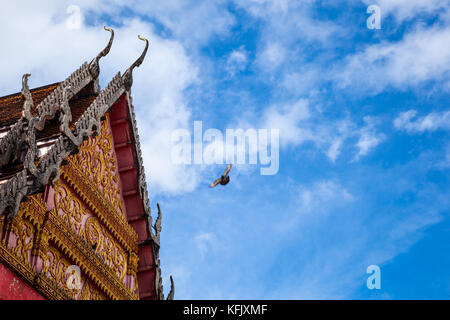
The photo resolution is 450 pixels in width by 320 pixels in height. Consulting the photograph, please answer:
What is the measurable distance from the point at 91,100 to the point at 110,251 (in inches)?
156

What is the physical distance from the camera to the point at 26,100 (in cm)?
1452

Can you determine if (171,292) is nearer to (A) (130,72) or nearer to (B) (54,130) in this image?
(B) (54,130)

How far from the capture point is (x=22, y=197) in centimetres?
1280

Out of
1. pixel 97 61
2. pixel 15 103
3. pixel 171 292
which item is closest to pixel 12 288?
pixel 15 103

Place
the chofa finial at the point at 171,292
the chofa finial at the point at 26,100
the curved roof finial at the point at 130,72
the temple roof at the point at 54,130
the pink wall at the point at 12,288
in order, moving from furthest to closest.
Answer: the curved roof finial at the point at 130,72
the chofa finial at the point at 171,292
the chofa finial at the point at 26,100
the temple roof at the point at 54,130
the pink wall at the point at 12,288

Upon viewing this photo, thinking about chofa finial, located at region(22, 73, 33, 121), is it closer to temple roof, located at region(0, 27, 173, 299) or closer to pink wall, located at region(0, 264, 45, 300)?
temple roof, located at region(0, 27, 173, 299)

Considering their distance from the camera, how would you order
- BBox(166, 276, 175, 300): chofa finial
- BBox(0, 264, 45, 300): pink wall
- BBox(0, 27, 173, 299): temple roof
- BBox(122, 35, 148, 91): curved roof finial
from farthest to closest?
BBox(122, 35, 148, 91): curved roof finial, BBox(166, 276, 175, 300): chofa finial, BBox(0, 27, 173, 299): temple roof, BBox(0, 264, 45, 300): pink wall

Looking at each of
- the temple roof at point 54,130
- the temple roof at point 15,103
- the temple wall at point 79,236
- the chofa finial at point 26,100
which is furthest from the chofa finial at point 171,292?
the chofa finial at point 26,100

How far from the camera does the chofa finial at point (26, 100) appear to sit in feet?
46.7

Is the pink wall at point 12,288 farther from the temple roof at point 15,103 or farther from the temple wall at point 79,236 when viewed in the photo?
the temple roof at point 15,103

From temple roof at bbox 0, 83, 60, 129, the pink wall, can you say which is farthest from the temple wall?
temple roof at bbox 0, 83, 60, 129

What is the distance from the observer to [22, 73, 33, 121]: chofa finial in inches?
561
